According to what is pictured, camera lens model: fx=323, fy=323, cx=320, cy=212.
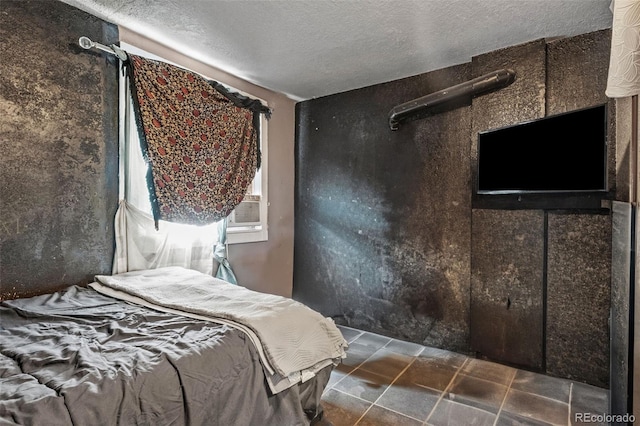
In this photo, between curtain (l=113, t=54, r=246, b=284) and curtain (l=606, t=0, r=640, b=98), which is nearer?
curtain (l=606, t=0, r=640, b=98)

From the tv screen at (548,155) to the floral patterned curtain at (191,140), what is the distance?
1998 mm

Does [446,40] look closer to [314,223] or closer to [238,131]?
[238,131]

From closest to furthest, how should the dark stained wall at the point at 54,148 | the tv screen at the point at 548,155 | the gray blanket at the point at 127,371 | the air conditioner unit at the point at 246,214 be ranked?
the gray blanket at the point at 127,371 → the dark stained wall at the point at 54,148 → the tv screen at the point at 548,155 → the air conditioner unit at the point at 246,214

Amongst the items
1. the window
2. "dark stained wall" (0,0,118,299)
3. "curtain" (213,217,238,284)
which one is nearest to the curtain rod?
"dark stained wall" (0,0,118,299)

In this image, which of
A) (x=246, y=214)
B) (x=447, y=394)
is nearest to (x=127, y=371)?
(x=447, y=394)

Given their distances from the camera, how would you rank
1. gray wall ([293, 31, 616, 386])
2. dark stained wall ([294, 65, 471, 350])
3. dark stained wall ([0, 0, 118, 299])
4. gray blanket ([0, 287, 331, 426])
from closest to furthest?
gray blanket ([0, 287, 331, 426])
dark stained wall ([0, 0, 118, 299])
gray wall ([293, 31, 616, 386])
dark stained wall ([294, 65, 471, 350])

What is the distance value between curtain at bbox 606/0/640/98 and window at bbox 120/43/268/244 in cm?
258

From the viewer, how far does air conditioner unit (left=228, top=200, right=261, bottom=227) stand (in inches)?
120

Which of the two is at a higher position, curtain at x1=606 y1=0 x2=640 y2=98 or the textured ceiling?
the textured ceiling

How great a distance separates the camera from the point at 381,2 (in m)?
1.89

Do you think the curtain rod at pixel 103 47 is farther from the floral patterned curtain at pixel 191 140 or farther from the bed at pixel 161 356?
the bed at pixel 161 356

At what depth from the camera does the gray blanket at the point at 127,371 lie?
92 cm

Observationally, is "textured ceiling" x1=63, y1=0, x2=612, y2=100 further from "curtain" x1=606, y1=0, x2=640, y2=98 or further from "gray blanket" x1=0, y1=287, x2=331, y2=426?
"gray blanket" x1=0, y1=287, x2=331, y2=426

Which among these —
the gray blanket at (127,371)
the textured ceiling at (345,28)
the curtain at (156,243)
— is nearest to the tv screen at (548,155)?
the textured ceiling at (345,28)
